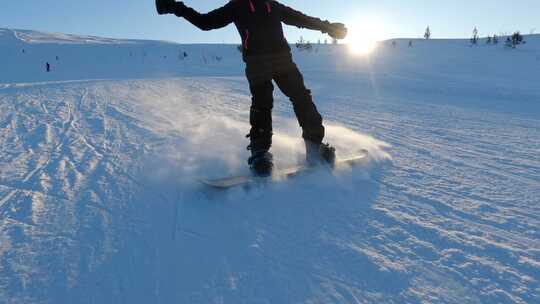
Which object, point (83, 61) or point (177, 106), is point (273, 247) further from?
point (83, 61)

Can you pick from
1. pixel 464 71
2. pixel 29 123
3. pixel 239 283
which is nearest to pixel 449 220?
pixel 239 283

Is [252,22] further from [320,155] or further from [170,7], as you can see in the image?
[320,155]

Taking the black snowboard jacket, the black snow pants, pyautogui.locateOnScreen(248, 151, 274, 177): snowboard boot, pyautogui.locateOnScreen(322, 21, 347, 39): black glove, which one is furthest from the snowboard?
pyautogui.locateOnScreen(322, 21, 347, 39): black glove

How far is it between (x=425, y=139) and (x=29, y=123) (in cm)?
525

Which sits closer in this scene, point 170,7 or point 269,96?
point 170,7

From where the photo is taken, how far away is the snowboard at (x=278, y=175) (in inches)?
106

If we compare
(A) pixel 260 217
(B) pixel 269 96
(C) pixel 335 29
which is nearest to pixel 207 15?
(B) pixel 269 96

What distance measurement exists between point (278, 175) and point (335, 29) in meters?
1.73

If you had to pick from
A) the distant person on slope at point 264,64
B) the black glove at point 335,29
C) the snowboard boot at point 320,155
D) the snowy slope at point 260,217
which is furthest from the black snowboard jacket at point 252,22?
the snowy slope at point 260,217

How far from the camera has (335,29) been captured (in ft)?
12.4

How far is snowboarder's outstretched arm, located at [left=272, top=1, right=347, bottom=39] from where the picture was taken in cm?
347

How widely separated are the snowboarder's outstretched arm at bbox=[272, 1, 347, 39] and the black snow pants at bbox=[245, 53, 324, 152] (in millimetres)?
387

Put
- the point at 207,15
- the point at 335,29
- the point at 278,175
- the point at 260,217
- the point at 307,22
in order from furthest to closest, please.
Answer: the point at 335,29 < the point at 307,22 < the point at 207,15 < the point at 278,175 < the point at 260,217

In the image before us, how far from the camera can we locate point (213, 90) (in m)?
9.80
